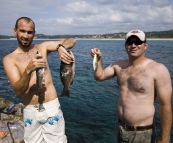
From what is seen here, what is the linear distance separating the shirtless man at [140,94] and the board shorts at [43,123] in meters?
1.58

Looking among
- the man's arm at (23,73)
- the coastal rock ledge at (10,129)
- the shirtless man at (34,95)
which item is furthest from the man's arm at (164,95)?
the coastal rock ledge at (10,129)

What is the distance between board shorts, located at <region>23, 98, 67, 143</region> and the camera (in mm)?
4625

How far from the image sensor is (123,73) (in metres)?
4.74

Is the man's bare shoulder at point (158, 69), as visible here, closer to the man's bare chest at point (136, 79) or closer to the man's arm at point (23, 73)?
the man's bare chest at point (136, 79)

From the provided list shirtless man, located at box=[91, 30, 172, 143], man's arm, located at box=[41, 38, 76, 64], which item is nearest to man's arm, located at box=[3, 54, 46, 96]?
man's arm, located at box=[41, 38, 76, 64]

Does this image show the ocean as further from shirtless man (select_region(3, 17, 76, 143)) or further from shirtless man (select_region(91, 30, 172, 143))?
shirtless man (select_region(91, 30, 172, 143))

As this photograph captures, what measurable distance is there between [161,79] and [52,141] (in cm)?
293

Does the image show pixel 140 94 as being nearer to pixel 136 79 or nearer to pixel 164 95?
pixel 136 79

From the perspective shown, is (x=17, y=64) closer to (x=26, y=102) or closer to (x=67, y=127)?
(x=26, y=102)

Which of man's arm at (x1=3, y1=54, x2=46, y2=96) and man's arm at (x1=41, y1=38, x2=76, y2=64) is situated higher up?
man's arm at (x1=41, y1=38, x2=76, y2=64)

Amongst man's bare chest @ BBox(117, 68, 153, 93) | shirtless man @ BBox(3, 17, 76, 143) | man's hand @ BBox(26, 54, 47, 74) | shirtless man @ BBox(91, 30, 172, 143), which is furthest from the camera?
shirtless man @ BBox(3, 17, 76, 143)

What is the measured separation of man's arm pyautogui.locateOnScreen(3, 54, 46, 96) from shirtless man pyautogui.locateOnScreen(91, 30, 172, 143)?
57.1 inches

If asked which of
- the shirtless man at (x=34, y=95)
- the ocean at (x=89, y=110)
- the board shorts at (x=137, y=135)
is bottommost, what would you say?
the ocean at (x=89, y=110)

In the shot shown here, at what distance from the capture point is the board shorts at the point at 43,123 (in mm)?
4625
